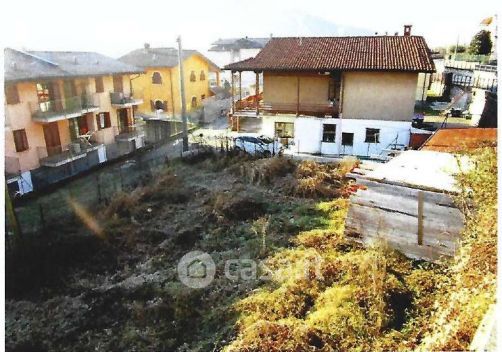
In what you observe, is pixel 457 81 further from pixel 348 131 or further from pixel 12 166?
pixel 12 166

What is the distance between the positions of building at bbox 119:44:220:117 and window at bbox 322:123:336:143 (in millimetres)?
17450

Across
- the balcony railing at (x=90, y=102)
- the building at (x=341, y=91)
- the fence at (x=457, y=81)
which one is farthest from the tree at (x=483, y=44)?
the balcony railing at (x=90, y=102)

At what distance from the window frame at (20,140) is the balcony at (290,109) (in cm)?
1235

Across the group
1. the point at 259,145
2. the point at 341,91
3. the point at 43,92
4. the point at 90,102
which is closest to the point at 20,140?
the point at 43,92

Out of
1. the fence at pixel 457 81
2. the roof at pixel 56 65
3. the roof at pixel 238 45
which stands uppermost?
the roof at pixel 238 45

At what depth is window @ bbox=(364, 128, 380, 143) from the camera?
73.4 ft

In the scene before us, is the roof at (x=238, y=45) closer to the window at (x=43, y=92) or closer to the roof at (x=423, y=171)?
the window at (x=43, y=92)

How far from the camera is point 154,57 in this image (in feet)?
121

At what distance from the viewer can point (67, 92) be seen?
23.2 metres

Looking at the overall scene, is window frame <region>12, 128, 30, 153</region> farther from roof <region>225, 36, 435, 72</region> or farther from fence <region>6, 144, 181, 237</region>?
roof <region>225, 36, 435, 72</region>

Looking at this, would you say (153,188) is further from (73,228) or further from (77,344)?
(77,344)

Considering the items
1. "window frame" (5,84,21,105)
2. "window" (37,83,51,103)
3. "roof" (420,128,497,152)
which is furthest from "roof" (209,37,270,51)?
"roof" (420,128,497,152)

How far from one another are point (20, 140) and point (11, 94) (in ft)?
7.83

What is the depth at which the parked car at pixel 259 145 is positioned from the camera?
22500 millimetres
